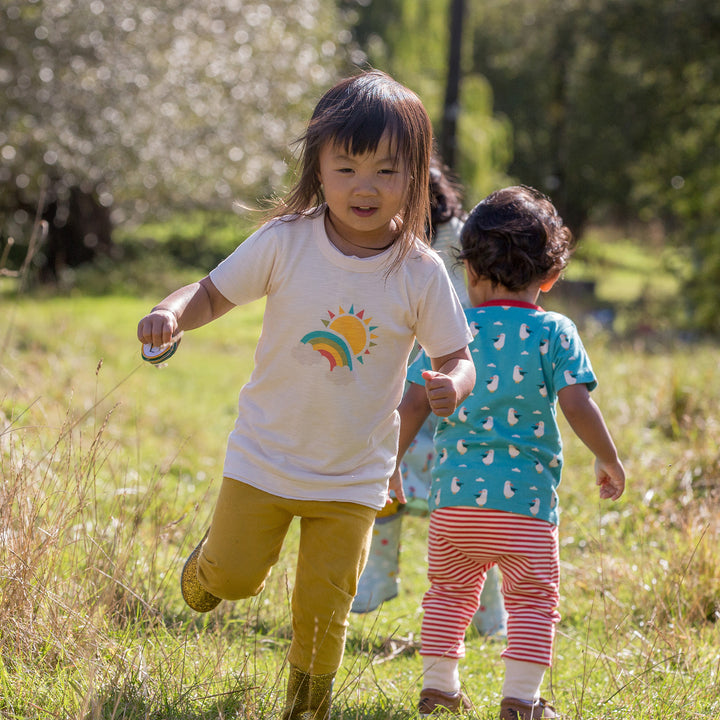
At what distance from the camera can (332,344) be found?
2.49m

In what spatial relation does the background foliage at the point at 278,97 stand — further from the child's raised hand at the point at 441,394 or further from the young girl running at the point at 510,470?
the child's raised hand at the point at 441,394

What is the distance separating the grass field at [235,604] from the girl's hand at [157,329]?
398mm

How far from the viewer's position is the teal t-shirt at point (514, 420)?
9.21 feet

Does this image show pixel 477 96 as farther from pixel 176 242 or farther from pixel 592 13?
pixel 176 242

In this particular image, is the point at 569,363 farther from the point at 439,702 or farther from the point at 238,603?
the point at 238,603

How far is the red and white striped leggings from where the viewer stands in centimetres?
278

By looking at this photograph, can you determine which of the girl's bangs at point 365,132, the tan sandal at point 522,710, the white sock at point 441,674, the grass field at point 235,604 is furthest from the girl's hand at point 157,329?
the tan sandal at point 522,710

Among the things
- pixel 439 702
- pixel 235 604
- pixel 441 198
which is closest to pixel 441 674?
pixel 439 702

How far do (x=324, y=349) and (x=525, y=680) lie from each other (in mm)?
1081

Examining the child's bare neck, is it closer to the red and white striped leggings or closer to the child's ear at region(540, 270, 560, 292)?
the child's ear at region(540, 270, 560, 292)

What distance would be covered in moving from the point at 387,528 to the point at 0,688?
1828mm

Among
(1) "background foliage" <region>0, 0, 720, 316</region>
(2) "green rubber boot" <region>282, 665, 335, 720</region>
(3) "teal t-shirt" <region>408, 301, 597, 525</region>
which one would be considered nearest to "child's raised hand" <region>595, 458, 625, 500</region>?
(3) "teal t-shirt" <region>408, 301, 597, 525</region>

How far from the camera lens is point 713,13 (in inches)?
652

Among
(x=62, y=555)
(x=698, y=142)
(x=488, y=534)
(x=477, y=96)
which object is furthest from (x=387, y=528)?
(x=477, y=96)
